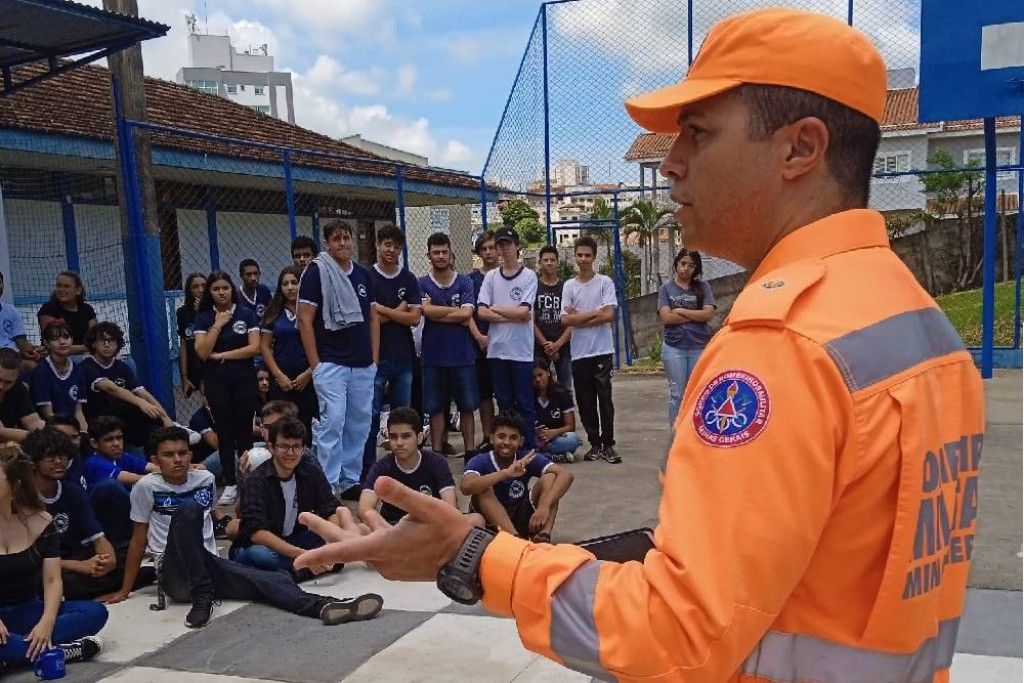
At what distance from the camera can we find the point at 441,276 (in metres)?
7.52

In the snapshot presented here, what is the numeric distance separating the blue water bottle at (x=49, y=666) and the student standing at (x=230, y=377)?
2584 millimetres

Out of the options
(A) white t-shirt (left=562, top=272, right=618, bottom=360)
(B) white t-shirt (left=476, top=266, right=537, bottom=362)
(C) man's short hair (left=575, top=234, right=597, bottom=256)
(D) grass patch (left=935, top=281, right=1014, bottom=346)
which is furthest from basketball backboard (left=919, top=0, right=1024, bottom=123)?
(B) white t-shirt (left=476, top=266, right=537, bottom=362)

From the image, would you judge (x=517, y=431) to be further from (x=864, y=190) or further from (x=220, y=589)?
(x=864, y=190)

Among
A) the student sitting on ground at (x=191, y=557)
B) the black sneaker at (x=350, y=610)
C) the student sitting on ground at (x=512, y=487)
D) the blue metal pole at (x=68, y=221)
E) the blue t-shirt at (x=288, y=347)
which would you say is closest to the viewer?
the black sneaker at (x=350, y=610)

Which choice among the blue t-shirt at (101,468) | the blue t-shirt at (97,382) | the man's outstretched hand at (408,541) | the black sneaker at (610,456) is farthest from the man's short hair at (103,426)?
the man's outstretched hand at (408,541)

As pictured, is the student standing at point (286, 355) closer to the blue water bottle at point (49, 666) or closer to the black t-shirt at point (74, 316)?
the black t-shirt at point (74, 316)

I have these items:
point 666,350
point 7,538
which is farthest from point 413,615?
point 666,350

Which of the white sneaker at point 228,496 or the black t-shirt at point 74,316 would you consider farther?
the black t-shirt at point 74,316

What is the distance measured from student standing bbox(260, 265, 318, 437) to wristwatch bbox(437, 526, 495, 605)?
5583 mm

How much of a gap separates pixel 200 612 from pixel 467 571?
3796 mm

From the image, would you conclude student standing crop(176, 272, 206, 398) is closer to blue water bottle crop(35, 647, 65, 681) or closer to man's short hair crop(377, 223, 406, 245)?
man's short hair crop(377, 223, 406, 245)

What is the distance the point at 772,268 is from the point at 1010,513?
197 inches

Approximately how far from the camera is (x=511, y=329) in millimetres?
7246

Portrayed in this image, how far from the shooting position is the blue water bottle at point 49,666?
3.89 meters
